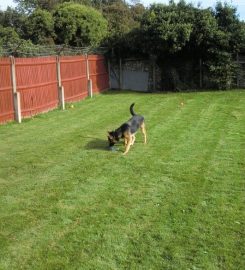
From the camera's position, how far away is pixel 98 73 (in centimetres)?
2500

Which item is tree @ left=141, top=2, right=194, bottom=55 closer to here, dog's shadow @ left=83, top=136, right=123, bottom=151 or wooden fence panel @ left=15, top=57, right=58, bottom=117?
wooden fence panel @ left=15, top=57, right=58, bottom=117

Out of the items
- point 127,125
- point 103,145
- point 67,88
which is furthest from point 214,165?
point 67,88

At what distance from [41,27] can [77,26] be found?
3191 mm

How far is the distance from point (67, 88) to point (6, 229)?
14096mm

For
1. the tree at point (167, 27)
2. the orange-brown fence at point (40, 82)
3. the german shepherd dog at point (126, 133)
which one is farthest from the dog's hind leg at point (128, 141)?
the tree at point (167, 27)

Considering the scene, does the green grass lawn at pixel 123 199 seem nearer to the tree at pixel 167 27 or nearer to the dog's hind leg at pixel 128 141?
the dog's hind leg at pixel 128 141

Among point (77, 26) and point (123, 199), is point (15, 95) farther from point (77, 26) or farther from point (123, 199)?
point (77, 26)

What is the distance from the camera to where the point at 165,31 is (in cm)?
2345

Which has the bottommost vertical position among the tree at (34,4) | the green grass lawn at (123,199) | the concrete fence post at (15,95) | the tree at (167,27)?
the green grass lawn at (123,199)

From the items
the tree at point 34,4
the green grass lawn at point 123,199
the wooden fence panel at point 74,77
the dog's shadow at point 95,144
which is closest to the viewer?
the green grass lawn at point 123,199

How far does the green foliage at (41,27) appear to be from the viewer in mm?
41459

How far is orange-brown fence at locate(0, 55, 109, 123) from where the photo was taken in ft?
47.2

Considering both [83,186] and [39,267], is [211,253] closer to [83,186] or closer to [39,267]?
[39,267]

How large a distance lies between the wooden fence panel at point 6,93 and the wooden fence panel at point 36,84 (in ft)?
1.86
